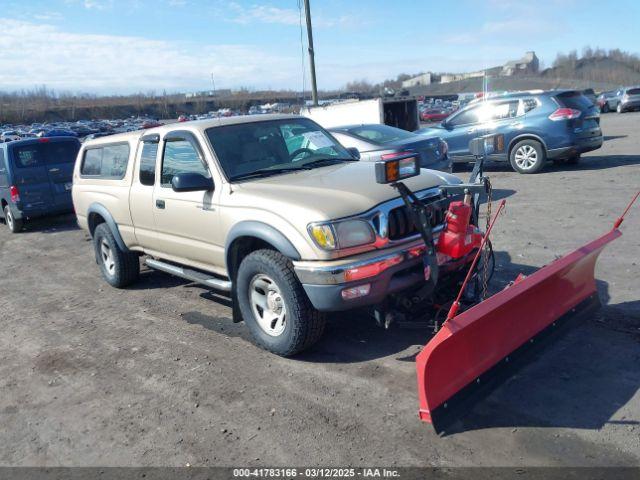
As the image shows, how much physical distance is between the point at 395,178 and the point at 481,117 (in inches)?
411

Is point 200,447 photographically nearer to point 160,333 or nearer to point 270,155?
point 160,333

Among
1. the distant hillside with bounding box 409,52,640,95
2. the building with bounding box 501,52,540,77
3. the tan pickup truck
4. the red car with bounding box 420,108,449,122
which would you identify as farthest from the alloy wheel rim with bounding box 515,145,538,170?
the building with bounding box 501,52,540,77

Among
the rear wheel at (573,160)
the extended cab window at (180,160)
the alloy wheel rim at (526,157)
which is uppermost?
the extended cab window at (180,160)

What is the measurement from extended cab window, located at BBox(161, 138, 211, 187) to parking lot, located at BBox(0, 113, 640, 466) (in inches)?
58.7

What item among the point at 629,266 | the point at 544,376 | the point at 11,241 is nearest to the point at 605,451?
the point at 544,376

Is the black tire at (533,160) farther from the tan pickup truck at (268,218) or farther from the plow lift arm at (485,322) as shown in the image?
the plow lift arm at (485,322)

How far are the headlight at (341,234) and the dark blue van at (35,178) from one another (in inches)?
377

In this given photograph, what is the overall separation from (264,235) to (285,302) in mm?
541

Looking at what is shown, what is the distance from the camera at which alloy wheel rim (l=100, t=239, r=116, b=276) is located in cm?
721

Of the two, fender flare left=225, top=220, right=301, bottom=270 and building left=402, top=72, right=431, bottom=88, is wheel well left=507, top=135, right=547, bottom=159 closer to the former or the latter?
fender flare left=225, top=220, right=301, bottom=270

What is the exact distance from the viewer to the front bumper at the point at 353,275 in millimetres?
4102

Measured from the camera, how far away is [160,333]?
5.62 metres

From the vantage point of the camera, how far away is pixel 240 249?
16.3 ft

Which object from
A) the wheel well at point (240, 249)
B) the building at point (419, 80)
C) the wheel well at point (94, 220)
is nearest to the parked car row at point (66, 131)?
the wheel well at point (94, 220)
